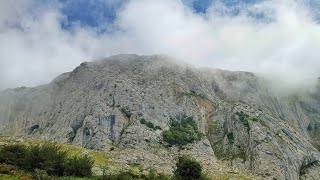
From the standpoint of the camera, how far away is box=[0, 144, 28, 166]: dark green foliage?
8675 centimetres

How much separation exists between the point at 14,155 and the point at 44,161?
815 cm

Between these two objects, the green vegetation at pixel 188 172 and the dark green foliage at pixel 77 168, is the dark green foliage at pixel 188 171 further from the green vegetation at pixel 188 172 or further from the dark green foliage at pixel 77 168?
the dark green foliage at pixel 77 168

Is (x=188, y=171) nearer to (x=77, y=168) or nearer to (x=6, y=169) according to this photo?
(x=77, y=168)

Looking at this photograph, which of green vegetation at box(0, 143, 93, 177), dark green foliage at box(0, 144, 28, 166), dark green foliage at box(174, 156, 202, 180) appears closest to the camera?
green vegetation at box(0, 143, 93, 177)

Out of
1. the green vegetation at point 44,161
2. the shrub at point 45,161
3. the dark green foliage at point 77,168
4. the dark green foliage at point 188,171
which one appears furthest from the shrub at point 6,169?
the dark green foliage at point 188,171

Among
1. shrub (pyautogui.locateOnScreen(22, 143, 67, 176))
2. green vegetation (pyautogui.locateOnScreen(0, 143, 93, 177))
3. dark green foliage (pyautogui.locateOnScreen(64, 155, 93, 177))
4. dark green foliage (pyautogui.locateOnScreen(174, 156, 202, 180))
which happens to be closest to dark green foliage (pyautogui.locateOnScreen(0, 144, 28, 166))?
green vegetation (pyautogui.locateOnScreen(0, 143, 93, 177))

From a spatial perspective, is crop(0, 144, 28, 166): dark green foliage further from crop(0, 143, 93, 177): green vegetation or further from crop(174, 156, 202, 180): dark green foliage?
crop(174, 156, 202, 180): dark green foliage

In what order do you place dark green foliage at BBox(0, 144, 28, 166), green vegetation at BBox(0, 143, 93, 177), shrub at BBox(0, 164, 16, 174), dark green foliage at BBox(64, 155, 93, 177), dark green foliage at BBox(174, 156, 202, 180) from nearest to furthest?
shrub at BBox(0, 164, 16, 174)
green vegetation at BBox(0, 143, 93, 177)
dark green foliage at BBox(0, 144, 28, 166)
dark green foliage at BBox(64, 155, 93, 177)
dark green foliage at BBox(174, 156, 202, 180)

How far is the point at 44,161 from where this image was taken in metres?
84.8

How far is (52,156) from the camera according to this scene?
87250mm

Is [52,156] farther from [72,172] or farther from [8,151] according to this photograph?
[8,151]

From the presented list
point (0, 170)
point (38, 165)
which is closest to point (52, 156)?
point (38, 165)

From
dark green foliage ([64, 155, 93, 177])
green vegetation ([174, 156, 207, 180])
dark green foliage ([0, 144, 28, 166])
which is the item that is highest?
dark green foliage ([0, 144, 28, 166])

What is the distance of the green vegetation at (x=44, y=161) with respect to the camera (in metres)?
84.6
